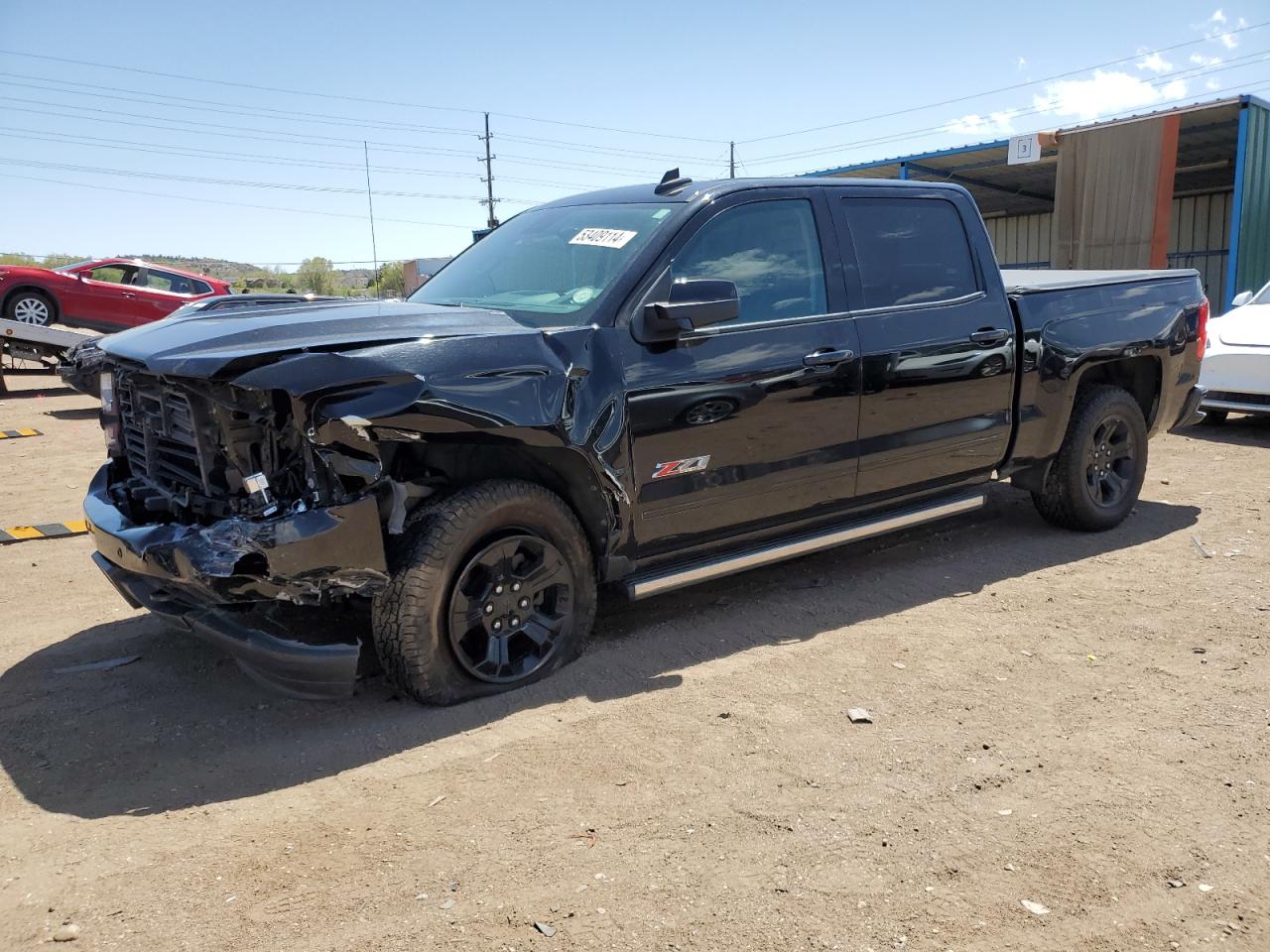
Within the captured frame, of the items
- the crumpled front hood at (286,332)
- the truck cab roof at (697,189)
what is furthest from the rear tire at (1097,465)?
the crumpled front hood at (286,332)

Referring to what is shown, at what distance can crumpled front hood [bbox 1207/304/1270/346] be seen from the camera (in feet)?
30.5

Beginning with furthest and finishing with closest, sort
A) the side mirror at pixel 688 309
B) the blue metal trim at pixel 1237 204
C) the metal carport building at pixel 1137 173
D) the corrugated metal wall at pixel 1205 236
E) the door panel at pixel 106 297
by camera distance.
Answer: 1. the corrugated metal wall at pixel 1205 236
2. the door panel at pixel 106 297
3. the metal carport building at pixel 1137 173
4. the blue metal trim at pixel 1237 204
5. the side mirror at pixel 688 309

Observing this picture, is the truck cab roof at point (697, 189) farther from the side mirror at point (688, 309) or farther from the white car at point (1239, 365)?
the white car at point (1239, 365)

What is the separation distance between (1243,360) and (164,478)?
9111 mm

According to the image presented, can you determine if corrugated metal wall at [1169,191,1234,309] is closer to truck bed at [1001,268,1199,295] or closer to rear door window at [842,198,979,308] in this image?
truck bed at [1001,268,1199,295]

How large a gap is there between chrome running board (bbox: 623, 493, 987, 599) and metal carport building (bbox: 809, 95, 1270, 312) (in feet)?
29.8

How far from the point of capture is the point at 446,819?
117 inches

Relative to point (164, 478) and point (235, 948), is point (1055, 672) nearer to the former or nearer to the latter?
point (235, 948)

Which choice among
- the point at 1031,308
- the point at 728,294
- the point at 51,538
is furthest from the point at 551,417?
the point at 51,538

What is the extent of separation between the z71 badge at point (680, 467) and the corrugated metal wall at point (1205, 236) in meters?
22.0

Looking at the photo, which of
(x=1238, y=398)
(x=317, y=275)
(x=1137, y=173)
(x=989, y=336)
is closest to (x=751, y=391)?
(x=989, y=336)

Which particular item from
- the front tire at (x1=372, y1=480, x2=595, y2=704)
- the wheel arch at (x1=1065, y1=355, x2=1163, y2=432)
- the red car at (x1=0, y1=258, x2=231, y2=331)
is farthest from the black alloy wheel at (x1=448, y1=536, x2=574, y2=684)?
the red car at (x1=0, y1=258, x2=231, y2=331)

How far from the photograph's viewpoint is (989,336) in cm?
512

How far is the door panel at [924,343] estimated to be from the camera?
4676 mm
